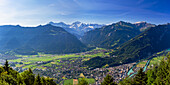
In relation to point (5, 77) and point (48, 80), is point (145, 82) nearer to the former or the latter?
point (48, 80)

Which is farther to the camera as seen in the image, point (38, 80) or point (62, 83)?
point (62, 83)

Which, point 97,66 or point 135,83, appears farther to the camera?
point 97,66

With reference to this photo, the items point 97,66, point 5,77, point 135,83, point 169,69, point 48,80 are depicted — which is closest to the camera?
point 5,77

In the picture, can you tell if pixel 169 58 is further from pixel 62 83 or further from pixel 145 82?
pixel 62 83

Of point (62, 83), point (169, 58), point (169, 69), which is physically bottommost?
point (62, 83)

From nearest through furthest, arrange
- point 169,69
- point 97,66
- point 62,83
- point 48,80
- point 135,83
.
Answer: point 169,69
point 48,80
point 135,83
point 62,83
point 97,66

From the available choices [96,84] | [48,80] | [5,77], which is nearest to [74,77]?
[96,84]

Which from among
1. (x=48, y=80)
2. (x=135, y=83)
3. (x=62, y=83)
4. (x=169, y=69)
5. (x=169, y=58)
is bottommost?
(x=62, y=83)

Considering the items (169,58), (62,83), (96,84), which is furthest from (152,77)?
(62,83)

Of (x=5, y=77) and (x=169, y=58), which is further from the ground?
(x=169, y=58)
